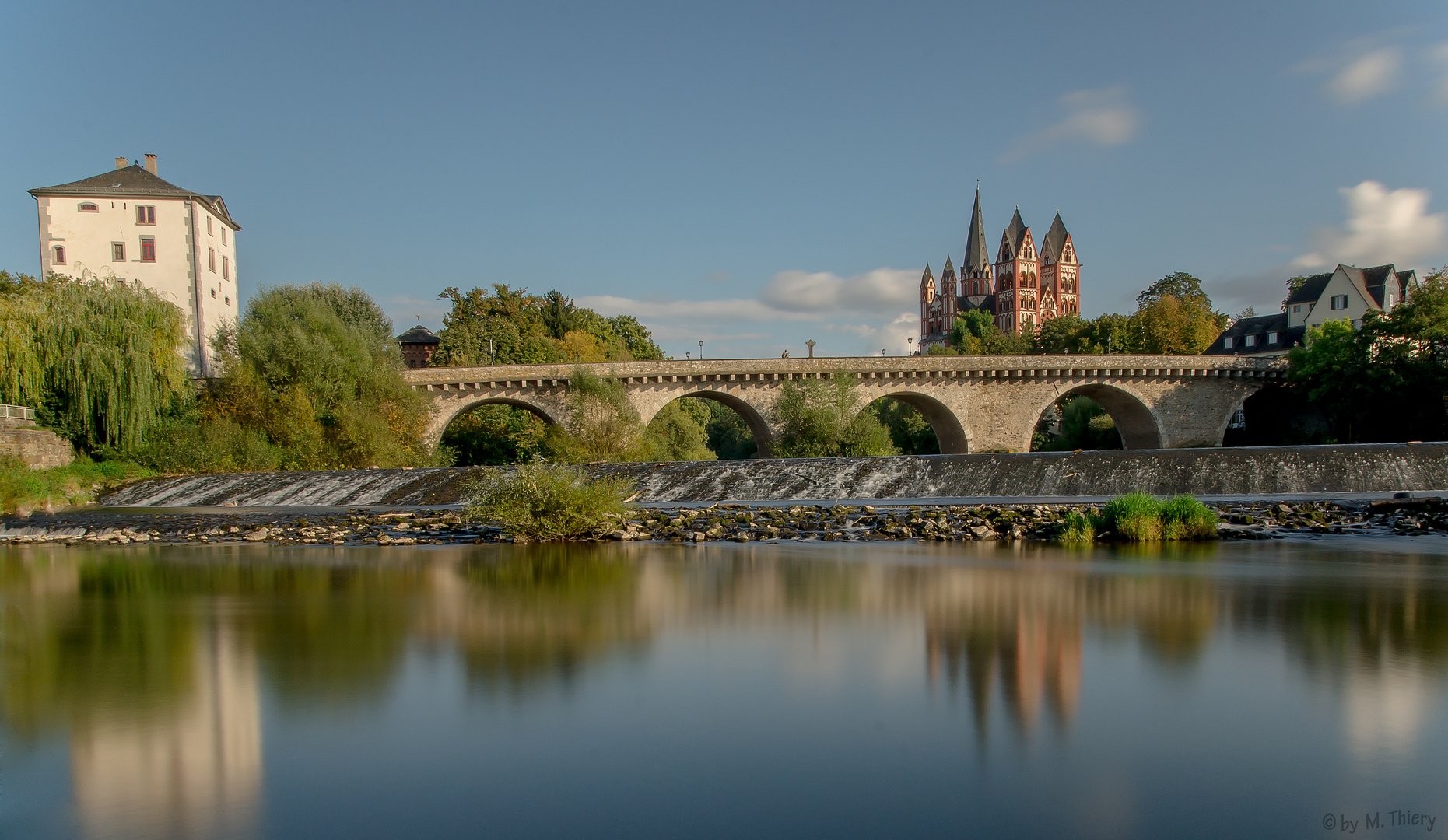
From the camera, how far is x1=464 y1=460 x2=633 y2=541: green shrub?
15.5 meters

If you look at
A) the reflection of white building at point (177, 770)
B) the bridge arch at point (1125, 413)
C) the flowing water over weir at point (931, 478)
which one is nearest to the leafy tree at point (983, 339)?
the bridge arch at point (1125, 413)

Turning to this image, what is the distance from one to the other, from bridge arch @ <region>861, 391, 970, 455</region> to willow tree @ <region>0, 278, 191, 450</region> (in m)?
22.8

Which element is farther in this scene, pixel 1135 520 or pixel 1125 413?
pixel 1125 413

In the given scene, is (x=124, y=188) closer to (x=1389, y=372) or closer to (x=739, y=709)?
(x=739, y=709)

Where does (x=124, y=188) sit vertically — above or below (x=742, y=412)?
above

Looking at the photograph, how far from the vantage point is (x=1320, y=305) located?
1906 inches

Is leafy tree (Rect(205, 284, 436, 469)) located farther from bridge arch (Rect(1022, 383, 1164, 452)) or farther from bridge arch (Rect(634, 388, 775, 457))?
bridge arch (Rect(1022, 383, 1164, 452))

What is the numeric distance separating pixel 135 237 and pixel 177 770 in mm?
39445

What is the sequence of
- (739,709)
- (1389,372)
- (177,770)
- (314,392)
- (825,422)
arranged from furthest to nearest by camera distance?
(825,422), (1389,372), (314,392), (739,709), (177,770)

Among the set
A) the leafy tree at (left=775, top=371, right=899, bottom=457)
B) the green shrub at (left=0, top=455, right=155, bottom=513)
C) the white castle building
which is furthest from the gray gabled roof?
the green shrub at (left=0, top=455, right=155, bottom=513)

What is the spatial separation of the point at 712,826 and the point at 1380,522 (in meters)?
15.9

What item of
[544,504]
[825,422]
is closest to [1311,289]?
[825,422]

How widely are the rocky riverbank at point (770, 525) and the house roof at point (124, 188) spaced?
2220 cm

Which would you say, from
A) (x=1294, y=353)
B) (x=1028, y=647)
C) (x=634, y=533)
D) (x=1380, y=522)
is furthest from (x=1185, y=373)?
(x=1028, y=647)
